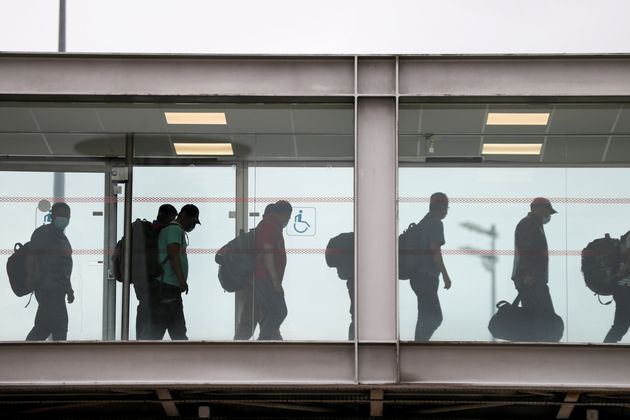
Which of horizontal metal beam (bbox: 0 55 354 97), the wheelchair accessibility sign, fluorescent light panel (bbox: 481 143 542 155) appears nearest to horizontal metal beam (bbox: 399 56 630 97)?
fluorescent light panel (bbox: 481 143 542 155)

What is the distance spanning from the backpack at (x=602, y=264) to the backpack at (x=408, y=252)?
162 cm

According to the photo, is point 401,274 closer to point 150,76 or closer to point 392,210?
point 392,210

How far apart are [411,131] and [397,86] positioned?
47 cm

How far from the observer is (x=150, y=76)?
36.5 feet

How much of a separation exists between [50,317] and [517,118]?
502 centimetres

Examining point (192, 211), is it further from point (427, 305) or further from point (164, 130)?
point (427, 305)

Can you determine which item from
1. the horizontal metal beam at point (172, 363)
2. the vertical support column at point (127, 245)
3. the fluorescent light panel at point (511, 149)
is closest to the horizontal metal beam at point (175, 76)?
the vertical support column at point (127, 245)

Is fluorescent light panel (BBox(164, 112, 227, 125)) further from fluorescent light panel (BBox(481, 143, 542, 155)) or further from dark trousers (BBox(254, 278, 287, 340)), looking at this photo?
fluorescent light panel (BBox(481, 143, 542, 155))

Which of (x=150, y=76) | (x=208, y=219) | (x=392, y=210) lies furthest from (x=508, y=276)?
(x=150, y=76)

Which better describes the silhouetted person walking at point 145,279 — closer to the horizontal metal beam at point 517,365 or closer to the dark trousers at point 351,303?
the dark trousers at point 351,303

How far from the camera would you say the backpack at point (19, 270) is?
10.8 meters

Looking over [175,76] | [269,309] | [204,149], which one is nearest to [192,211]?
[204,149]

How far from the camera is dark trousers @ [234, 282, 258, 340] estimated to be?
34.9ft

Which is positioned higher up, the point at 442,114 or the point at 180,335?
the point at 442,114
